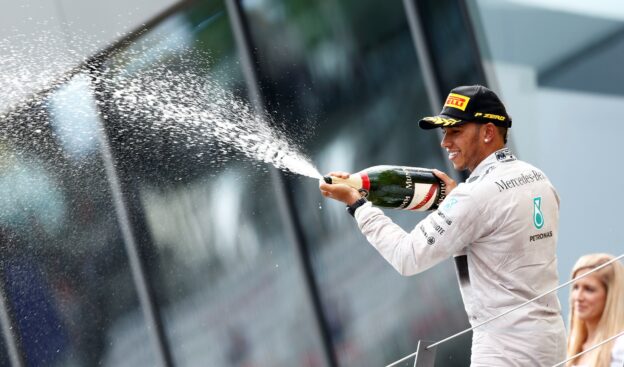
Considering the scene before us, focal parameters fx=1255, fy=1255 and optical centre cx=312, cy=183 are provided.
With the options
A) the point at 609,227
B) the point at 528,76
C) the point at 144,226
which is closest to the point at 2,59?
the point at 144,226

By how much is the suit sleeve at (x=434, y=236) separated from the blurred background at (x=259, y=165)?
204cm

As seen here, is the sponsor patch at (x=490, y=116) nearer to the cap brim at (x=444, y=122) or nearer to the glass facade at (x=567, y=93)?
the cap brim at (x=444, y=122)

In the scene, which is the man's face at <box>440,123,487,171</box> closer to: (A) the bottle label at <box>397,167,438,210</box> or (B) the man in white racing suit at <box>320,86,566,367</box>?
(B) the man in white racing suit at <box>320,86,566,367</box>

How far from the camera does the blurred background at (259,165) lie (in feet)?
17.0

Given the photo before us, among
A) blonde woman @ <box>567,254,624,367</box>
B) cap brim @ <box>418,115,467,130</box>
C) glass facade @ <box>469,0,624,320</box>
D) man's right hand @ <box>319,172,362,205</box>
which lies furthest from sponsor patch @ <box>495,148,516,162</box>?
glass facade @ <box>469,0,624,320</box>

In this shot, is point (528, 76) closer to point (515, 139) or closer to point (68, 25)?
point (515, 139)

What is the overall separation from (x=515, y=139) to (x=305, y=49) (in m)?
1.35

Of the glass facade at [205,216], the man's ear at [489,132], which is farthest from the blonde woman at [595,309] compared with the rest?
the glass facade at [205,216]

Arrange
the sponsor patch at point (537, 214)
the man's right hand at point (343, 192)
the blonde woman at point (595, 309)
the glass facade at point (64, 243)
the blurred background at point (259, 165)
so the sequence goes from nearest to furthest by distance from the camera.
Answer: the sponsor patch at point (537, 214), the man's right hand at point (343, 192), the blonde woman at point (595, 309), the blurred background at point (259, 165), the glass facade at point (64, 243)

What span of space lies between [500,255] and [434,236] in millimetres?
168

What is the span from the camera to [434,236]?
3.10 metres

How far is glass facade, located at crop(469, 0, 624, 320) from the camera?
16.4ft

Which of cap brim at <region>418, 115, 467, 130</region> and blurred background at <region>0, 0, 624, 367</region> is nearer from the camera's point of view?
cap brim at <region>418, 115, 467, 130</region>

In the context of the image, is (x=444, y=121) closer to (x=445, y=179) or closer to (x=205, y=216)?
(x=445, y=179)
